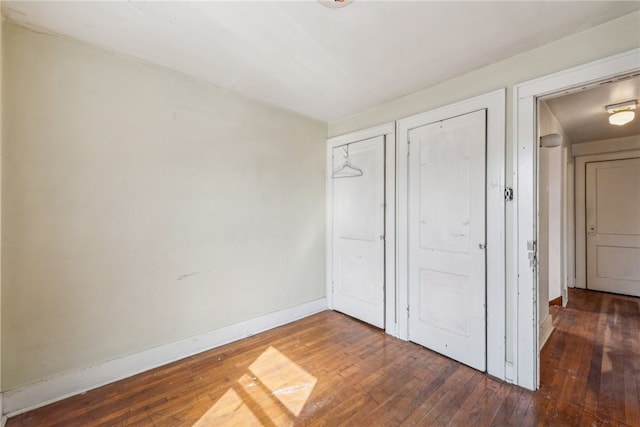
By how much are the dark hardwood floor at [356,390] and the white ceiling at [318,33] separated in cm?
249

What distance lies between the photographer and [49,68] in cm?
180

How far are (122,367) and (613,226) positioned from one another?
664 centimetres

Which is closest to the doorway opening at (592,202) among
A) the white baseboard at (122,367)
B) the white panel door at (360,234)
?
the white panel door at (360,234)

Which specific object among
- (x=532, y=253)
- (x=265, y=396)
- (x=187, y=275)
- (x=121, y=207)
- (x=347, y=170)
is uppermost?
(x=347, y=170)

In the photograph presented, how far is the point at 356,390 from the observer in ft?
6.37

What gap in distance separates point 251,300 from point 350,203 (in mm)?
1587

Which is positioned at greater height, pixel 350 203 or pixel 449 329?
pixel 350 203

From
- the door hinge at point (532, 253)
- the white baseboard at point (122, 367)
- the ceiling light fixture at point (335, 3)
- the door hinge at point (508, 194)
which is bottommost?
the white baseboard at point (122, 367)

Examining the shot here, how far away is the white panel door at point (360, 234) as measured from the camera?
2.96m

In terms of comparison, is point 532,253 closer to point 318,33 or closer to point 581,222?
point 318,33

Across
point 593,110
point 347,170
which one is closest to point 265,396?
point 347,170

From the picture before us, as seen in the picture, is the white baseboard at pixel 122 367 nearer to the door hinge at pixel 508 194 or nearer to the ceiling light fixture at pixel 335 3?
the door hinge at pixel 508 194

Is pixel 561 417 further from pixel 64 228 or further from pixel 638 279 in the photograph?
pixel 638 279

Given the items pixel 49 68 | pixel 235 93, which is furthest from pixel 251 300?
pixel 49 68
